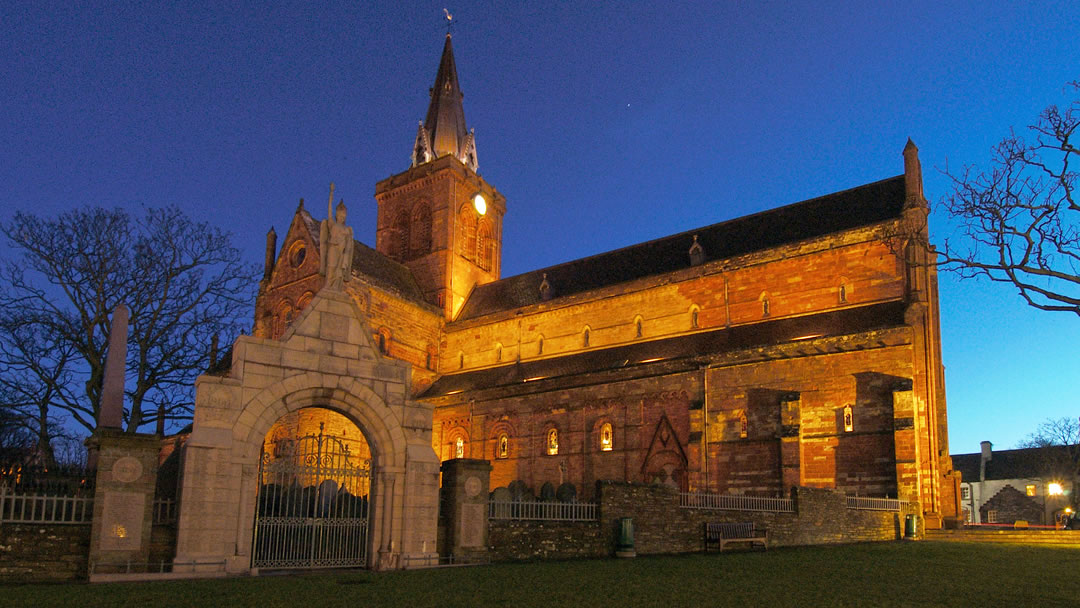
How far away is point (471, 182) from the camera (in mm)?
54406

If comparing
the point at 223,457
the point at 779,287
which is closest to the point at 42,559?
the point at 223,457

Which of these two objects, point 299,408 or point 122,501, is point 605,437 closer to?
point 299,408

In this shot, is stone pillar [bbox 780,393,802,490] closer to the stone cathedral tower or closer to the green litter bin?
the green litter bin

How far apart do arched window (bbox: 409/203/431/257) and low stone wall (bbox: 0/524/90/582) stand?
3986cm

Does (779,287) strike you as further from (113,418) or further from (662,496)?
(113,418)

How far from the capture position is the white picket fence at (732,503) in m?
22.5

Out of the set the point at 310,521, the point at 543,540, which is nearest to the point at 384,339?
the point at 543,540

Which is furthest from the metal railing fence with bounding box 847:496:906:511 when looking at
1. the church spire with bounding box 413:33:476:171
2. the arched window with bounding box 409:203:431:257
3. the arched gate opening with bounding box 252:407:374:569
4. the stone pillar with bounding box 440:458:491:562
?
the church spire with bounding box 413:33:476:171

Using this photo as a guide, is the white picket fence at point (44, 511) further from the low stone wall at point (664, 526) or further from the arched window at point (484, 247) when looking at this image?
the arched window at point (484, 247)

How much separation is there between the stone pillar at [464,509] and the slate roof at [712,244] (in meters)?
24.6

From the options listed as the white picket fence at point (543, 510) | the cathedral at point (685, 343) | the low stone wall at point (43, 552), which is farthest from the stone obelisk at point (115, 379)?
the white picket fence at point (543, 510)

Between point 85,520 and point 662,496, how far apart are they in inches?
531

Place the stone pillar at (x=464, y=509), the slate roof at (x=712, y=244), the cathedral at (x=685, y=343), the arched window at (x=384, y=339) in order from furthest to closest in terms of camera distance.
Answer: the arched window at (x=384, y=339) → the slate roof at (x=712, y=244) → the cathedral at (x=685, y=343) → the stone pillar at (x=464, y=509)

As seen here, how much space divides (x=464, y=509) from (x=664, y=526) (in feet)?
21.9
